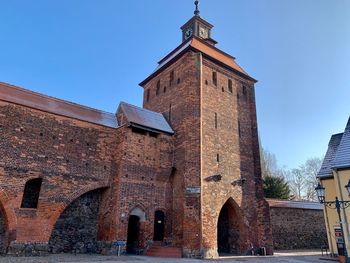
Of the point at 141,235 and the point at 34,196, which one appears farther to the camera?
the point at 141,235

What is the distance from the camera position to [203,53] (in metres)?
18.9

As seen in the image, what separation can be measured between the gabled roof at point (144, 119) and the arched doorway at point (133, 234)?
17.0ft

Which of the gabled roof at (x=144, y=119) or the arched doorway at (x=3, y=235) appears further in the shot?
the gabled roof at (x=144, y=119)

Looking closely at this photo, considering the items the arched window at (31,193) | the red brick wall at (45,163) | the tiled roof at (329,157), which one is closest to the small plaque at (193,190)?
the red brick wall at (45,163)

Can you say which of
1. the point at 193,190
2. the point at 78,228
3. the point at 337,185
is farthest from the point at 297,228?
the point at 78,228

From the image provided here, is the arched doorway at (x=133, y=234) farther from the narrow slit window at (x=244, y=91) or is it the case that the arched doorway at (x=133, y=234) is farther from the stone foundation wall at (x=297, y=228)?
the narrow slit window at (x=244, y=91)

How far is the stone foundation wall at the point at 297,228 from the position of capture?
68.9 feet

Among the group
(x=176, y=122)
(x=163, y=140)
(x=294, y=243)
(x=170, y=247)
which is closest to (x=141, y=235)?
(x=170, y=247)

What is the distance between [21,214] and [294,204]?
64.5 feet

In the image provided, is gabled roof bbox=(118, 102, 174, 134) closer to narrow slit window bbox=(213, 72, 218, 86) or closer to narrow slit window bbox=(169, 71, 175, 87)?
narrow slit window bbox=(169, 71, 175, 87)

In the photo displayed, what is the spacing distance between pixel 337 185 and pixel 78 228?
1382 centimetres

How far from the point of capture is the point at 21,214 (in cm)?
1195

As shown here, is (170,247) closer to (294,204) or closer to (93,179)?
(93,179)

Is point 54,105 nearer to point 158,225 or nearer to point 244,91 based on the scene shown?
point 158,225
